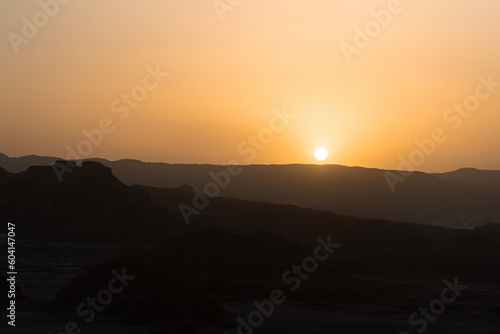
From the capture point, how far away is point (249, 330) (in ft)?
90.9

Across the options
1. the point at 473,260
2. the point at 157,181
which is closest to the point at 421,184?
the point at 157,181

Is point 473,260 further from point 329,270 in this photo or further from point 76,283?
point 76,283
